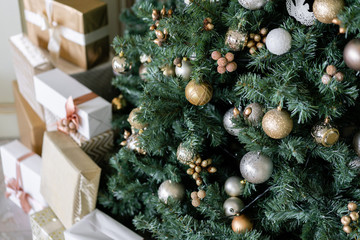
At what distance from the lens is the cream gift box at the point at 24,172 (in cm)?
140

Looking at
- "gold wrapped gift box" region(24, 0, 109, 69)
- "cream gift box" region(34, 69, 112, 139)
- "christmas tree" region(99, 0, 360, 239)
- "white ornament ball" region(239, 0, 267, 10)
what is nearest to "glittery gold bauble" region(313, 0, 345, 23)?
"christmas tree" region(99, 0, 360, 239)

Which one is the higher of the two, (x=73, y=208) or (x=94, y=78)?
(x=94, y=78)

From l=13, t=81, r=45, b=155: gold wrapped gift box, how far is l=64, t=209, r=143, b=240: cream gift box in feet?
1.65

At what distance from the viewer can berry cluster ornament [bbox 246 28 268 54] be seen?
2.66 feet

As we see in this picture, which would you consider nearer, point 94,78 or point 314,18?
Result: point 314,18

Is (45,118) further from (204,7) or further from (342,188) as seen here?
(342,188)

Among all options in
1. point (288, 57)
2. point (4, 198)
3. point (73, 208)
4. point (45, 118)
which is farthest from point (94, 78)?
point (288, 57)

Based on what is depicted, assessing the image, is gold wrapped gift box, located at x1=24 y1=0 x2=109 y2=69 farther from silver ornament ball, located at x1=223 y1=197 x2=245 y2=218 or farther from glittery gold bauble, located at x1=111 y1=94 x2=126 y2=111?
silver ornament ball, located at x1=223 y1=197 x2=245 y2=218

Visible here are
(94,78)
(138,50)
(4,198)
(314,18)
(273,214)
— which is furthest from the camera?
(4,198)

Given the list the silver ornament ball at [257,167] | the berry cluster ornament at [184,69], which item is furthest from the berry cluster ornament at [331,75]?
the berry cluster ornament at [184,69]

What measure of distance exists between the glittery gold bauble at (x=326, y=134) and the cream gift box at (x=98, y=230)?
0.56 metres

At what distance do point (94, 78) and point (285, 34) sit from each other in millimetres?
840

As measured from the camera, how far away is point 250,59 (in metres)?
0.83

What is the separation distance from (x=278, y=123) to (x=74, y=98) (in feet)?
2.33
